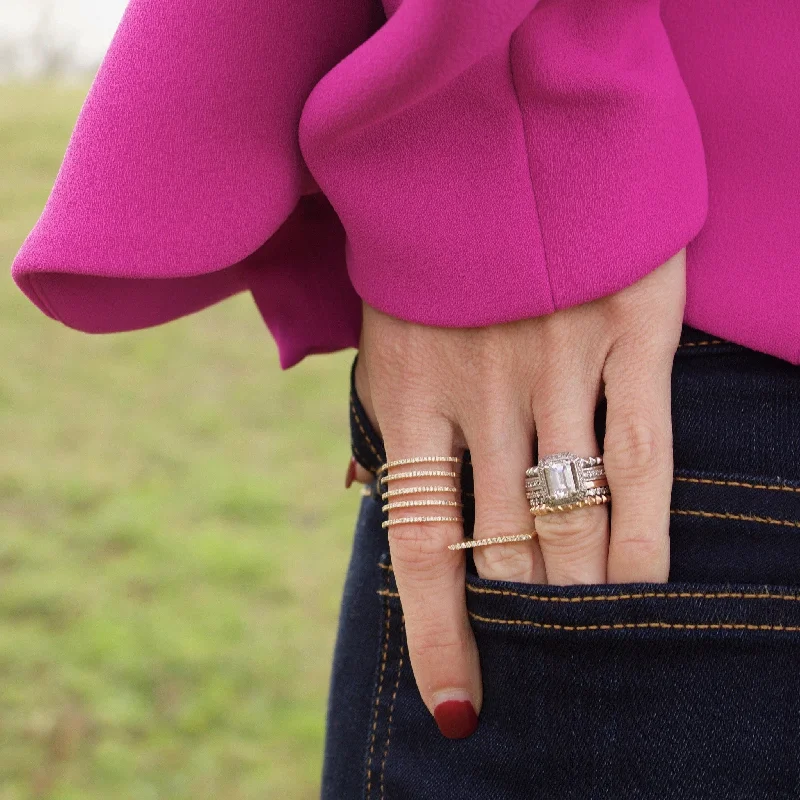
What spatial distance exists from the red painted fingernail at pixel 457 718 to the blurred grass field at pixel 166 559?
1.91 metres

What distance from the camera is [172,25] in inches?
33.3

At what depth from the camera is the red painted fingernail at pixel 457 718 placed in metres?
0.88

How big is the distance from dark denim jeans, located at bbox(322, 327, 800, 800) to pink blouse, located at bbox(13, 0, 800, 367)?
0.08 m

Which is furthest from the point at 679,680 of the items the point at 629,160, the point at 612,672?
the point at 629,160

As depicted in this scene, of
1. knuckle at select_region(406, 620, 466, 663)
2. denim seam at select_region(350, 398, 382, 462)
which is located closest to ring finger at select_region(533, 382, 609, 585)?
knuckle at select_region(406, 620, 466, 663)

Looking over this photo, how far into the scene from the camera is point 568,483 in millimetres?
812

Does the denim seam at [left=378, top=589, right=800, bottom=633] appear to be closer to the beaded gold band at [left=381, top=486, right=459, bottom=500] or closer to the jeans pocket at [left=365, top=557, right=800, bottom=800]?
the jeans pocket at [left=365, top=557, right=800, bottom=800]

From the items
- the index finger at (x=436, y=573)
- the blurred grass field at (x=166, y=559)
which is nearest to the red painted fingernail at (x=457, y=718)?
the index finger at (x=436, y=573)

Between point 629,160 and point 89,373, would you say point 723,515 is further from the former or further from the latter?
point 89,373

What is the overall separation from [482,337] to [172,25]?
39 centimetres

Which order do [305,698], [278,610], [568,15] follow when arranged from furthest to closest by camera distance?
[278,610], [305,698], [568,15]

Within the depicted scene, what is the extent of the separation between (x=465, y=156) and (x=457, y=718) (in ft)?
1.67

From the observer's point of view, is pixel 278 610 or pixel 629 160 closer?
pixel 629 160

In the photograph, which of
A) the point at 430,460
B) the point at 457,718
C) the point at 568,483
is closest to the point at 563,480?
the point at 568,483
